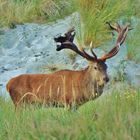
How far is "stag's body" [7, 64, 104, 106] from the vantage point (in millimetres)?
10627

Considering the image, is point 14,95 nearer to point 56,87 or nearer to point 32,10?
point 56,87

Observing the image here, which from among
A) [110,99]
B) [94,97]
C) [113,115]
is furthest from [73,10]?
[113,115]

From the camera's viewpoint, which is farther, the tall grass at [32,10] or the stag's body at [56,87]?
the tall grass at [32,10]

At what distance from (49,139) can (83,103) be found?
3.67 metres

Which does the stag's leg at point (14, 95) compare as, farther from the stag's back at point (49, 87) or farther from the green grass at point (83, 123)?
the green grass at point (83, 123)

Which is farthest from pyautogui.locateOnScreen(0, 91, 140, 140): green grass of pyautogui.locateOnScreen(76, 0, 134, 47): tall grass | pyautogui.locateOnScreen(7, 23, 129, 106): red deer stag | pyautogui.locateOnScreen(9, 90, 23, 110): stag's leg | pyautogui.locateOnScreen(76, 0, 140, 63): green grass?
pyautogui.locateOnScreen(76, 0, 134, 47): tall grass

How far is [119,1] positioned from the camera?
1430 cm

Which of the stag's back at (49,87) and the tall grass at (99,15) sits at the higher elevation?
the tall grass at (99,15)

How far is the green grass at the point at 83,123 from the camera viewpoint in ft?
21.8

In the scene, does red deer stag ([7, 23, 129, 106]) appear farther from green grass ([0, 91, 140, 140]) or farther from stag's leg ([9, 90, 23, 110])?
green grass ([0, 91, 140, 140])

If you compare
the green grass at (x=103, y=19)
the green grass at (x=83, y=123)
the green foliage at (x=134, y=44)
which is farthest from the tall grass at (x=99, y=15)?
the green grass at (x=83, y=123)

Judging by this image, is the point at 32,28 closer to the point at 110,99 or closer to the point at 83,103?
the point at 83,103

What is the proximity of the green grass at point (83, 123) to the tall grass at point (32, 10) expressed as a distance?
6.86 meters

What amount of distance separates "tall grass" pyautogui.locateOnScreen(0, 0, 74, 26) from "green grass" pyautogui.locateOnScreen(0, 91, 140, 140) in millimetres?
6861
